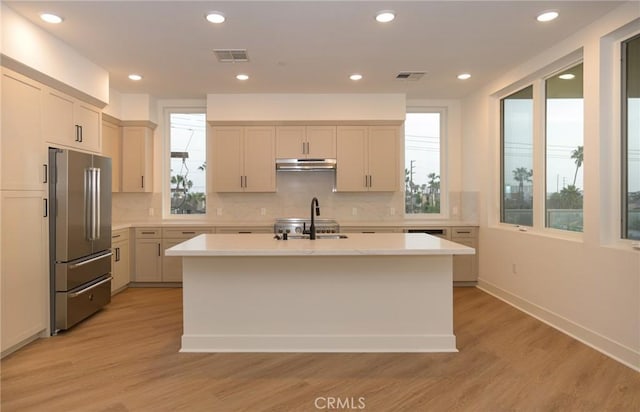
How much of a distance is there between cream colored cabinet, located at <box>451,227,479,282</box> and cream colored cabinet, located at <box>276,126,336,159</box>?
218cm

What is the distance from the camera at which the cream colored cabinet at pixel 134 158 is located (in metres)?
5.69

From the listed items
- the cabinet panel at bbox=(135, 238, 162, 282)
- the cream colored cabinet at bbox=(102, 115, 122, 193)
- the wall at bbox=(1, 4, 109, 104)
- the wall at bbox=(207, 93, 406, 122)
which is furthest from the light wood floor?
the wall at bbox=(207, 93, 406, 122)

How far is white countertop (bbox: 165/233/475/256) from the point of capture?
2857 millimetres

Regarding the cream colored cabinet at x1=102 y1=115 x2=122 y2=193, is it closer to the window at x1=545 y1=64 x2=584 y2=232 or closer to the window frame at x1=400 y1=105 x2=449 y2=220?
the window frame at x1=400 y1=105 x2=449 y2=220

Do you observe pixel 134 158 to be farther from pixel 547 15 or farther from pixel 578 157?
pixel 578 157

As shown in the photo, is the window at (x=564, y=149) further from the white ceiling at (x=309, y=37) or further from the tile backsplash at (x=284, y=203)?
the tile backsplash at (x=284, y=203)

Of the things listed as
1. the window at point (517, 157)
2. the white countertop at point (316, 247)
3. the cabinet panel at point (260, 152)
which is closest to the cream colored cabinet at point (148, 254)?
the cabinet panel at point (260, 152)

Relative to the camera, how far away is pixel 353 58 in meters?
4.17

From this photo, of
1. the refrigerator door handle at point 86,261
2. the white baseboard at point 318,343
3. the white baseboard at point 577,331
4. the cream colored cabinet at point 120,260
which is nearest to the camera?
the white baseboard at point 577,331

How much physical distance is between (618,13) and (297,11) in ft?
8.27

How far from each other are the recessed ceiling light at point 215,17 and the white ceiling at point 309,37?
5 cm

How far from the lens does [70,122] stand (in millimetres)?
3918

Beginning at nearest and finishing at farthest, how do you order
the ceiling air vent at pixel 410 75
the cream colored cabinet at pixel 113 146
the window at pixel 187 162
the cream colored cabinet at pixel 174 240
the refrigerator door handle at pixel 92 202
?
1. the refrigerator door handle at pixel 92 202
2. the ceiling air vent at pixel 410 75
3. the cream colored cabinet at pixel 113 146
4. the cream colored cabinet at pixel 174 240
5. the window at pixel 187 162

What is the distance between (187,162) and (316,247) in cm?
390
